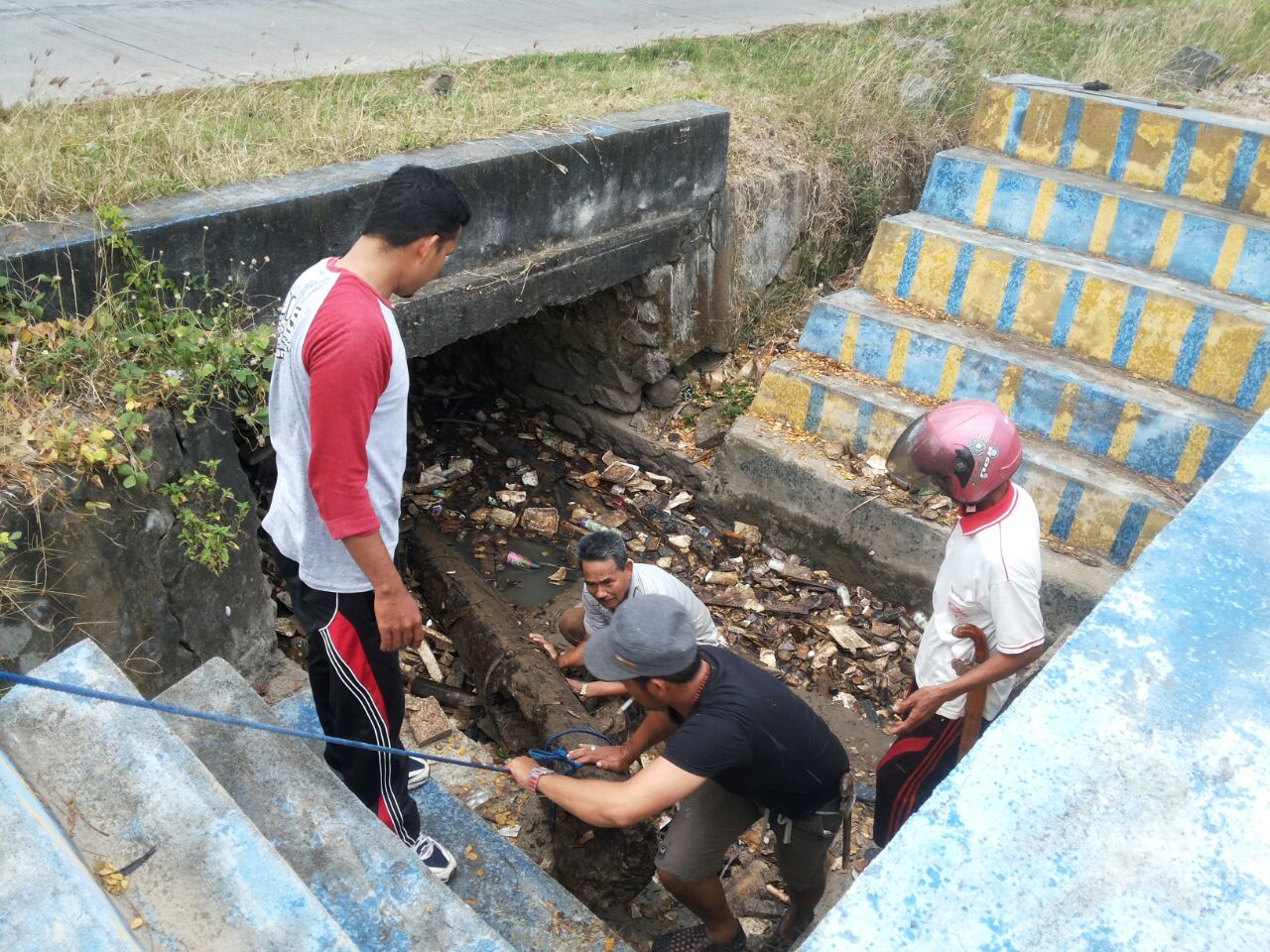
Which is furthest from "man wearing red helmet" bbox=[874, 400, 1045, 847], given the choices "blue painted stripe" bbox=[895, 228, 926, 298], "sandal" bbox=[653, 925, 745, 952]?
"blue painted stripe" bbox=[895, 228, 926, 298]

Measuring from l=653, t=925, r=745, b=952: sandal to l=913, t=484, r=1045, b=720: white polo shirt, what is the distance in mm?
1069

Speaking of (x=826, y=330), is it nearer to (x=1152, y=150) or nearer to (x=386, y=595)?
(x=1152, y=150)

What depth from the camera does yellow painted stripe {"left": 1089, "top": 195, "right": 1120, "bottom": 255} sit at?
19.0 feet

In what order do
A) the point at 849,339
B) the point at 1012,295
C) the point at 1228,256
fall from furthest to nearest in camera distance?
the point at 849,339, the point at 1012,295, the point at 1228,256

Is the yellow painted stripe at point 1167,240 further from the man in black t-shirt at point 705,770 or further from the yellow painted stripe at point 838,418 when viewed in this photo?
the man in black t-shirt at point 705,770

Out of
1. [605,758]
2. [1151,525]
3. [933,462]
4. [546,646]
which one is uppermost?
[933,462]

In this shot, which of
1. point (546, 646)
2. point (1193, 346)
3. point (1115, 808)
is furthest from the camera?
point (1193, 346)

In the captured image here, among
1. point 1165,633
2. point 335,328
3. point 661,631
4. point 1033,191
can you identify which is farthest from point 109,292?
point 1033,191

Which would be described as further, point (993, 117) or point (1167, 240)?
point (993, 117)

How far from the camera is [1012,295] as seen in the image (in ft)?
18.9

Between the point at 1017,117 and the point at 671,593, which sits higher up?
the point at 1017,117

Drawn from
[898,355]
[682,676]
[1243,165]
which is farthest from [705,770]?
[1243,165]

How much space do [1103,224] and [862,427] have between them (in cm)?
187

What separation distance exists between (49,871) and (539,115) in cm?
459
